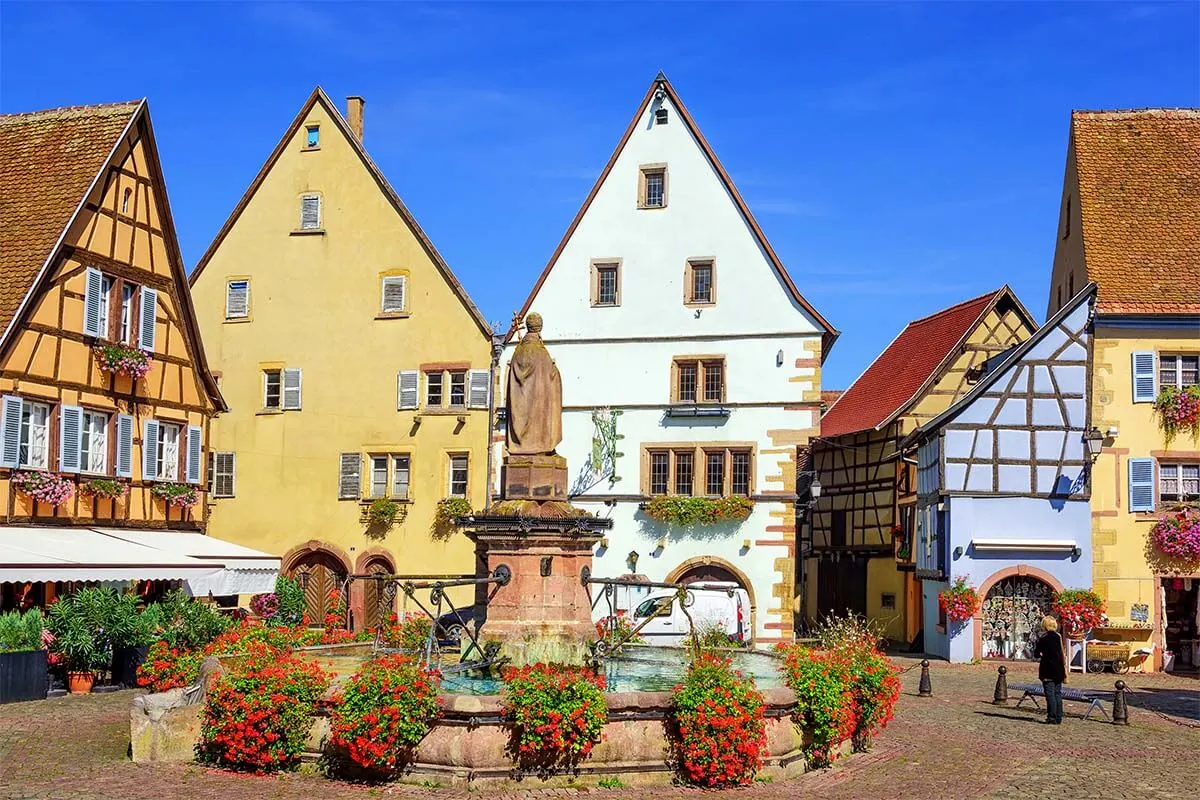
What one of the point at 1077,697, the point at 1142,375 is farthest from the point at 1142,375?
the point at 1077,697

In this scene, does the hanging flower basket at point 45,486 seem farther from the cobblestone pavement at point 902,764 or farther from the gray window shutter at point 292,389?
the gray window shutter at point 292,389

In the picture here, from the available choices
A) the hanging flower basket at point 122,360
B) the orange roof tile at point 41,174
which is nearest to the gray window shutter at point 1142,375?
the hanging flower basket at point 122,360

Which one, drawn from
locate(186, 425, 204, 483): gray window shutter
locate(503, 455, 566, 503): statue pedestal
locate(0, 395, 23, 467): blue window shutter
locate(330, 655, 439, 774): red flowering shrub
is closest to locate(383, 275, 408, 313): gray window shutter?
locate(186, 425, 204, 483): gray window shutter

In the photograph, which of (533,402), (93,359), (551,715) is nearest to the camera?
(551,715)

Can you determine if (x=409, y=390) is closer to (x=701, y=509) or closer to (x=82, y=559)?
(x=701, y=509)

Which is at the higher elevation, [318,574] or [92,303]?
[92,303]

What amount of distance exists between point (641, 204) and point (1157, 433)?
41.2ft

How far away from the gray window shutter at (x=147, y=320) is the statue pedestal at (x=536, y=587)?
581 inches

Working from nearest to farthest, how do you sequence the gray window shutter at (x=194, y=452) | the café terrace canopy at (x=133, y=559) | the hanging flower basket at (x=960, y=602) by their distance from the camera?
the café terrace canopy at (x=133, y=559), the hanging flower basket at (x=960, y=602), the gray window shutter at (x=194, y=452)

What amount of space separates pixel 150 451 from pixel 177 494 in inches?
40.8

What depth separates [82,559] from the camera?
22172mm

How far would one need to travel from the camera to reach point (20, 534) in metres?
23.1

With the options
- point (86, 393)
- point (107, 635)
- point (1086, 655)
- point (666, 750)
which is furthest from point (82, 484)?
point (1086, 655)

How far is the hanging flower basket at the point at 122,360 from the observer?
85.9 feet
